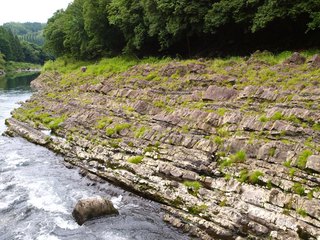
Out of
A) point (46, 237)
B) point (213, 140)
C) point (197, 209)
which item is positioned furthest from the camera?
point (213, 140)

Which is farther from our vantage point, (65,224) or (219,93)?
(219,93)

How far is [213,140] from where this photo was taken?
25.7 m

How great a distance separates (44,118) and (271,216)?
32.6 metres

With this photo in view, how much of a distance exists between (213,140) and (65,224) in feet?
38.5

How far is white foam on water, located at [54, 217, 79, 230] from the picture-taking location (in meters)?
20.1

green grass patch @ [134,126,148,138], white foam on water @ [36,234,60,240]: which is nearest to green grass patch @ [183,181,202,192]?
white foam on water @ [36,234,60,240]

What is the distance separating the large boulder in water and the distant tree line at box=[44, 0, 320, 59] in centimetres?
2719

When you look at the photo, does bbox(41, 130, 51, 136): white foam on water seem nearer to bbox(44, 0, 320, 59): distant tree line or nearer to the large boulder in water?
the large boulder in water

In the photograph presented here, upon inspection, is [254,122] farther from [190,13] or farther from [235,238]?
[190,13]

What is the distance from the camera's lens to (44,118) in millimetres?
43344

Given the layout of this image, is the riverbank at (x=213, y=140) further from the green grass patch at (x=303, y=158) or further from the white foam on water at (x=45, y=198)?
the white foam on water at (x=45, y=198)

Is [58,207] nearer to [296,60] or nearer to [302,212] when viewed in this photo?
[302,212]

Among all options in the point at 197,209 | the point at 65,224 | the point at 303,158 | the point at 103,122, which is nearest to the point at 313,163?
the point at 303,158

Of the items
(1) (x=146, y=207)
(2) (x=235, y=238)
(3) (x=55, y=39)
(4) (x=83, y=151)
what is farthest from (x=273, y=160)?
(3) (x=55, y=39)
